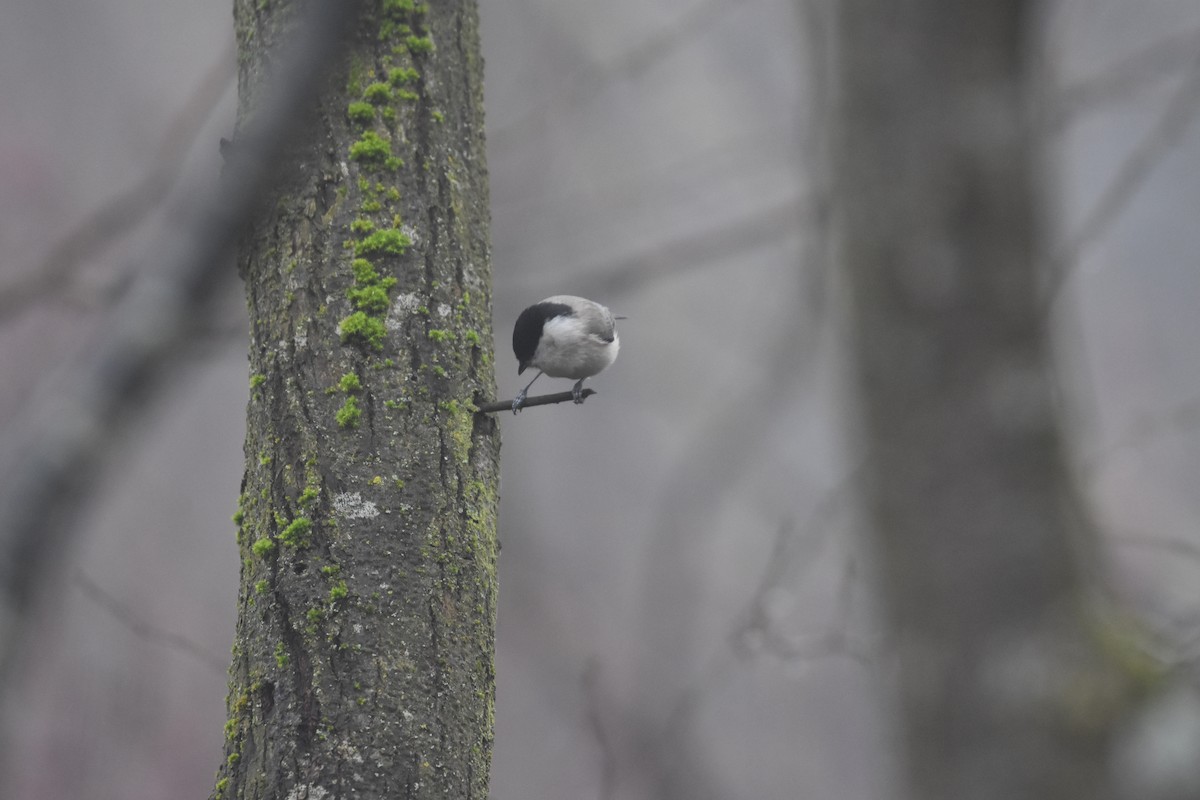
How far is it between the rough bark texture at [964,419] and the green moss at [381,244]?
1167 mm

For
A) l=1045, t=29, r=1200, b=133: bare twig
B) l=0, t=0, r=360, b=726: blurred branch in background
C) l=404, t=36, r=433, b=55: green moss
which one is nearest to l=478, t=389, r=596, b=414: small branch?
l=404, t=36, r=433, b=55: green moss

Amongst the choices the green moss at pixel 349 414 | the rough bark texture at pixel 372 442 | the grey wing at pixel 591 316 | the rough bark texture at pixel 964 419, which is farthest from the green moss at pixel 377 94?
the rough bark texture at pixel 964 419

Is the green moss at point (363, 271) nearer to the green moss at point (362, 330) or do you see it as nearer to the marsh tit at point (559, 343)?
the green moss at point (362, 330)

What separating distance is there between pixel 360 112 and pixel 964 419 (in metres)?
1.47

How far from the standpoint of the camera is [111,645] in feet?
17.8

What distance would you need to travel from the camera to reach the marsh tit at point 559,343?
2693 mm

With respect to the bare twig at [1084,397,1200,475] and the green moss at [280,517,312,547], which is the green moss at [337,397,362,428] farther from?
the bare twig at [1084,397,1200,475]

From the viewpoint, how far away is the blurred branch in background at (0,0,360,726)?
0.74 m

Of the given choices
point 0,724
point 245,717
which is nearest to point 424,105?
point 245,717

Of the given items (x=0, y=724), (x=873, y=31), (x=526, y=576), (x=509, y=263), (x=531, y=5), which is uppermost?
(x=531, y=5)

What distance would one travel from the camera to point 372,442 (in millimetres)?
1762

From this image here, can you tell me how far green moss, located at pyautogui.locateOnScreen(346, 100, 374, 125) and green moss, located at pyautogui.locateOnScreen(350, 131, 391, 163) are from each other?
31 mm

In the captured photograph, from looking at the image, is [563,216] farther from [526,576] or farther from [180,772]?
[180,772]

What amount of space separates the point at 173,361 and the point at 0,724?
11.9 inches
